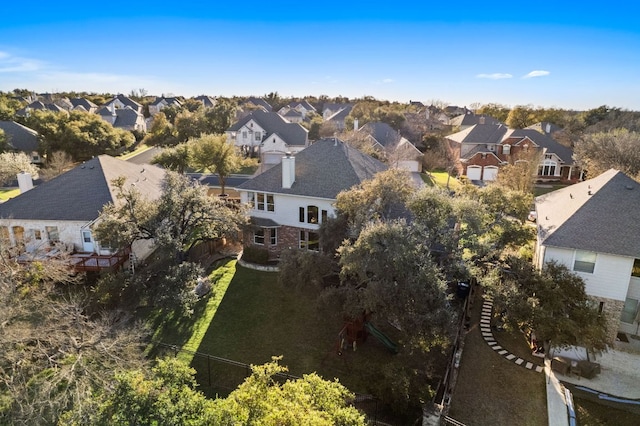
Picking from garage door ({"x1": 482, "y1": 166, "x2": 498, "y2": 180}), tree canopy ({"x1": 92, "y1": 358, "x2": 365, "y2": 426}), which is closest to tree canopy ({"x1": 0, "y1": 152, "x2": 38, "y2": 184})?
tree canopy ({"x1": 92, "y1": 358, "x2": 365, "y2": 426})

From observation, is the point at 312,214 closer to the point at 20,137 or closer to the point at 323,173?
the point at 323,173

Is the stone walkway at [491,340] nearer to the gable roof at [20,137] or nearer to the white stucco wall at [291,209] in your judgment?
the white stucco wall at [291,209]

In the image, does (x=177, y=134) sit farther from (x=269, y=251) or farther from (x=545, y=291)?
(x=545, y=291)

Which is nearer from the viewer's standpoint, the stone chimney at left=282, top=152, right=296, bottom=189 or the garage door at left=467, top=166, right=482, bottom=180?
the stone chimney at left=282, top=152, right=296, bottom=189

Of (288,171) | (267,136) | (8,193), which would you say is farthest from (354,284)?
(267,136)

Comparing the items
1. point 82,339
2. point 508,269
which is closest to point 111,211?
point 82,339

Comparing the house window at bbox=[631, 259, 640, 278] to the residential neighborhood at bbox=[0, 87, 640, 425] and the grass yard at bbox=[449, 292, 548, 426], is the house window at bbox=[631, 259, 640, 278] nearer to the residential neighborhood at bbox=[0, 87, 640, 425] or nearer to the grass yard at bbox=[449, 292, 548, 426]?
the residential neighborhood at bbox=[0, 87, 640, 425]
